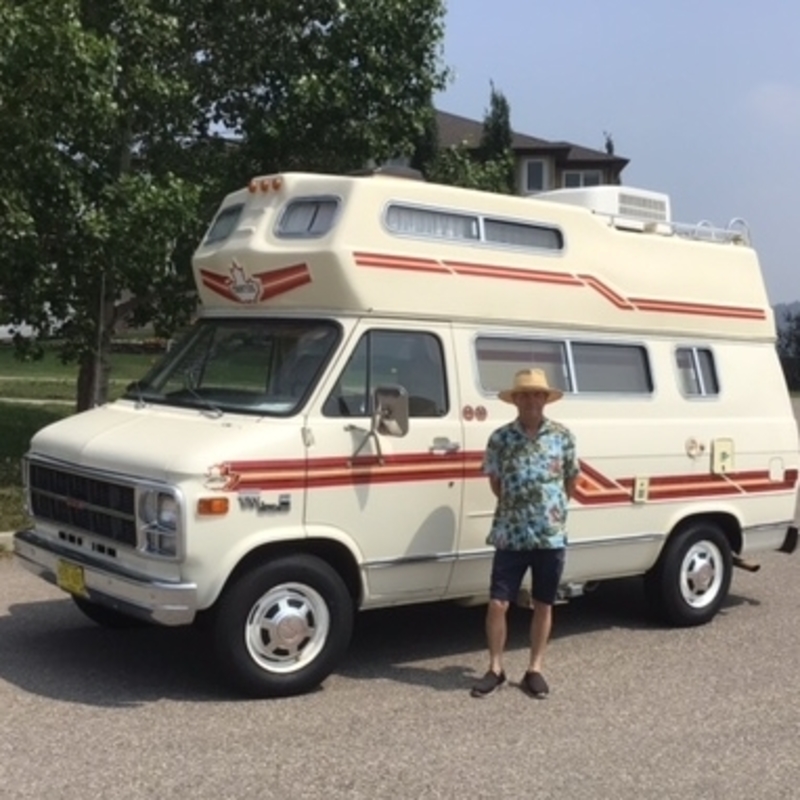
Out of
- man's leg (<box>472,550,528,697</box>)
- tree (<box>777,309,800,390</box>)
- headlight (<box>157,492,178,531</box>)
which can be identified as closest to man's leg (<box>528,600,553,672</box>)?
man's leg (<box>472,550,528,697</box>)

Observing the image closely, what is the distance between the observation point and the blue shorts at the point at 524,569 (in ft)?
21.2

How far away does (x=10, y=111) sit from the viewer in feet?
34.4

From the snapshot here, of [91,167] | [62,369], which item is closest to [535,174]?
[62,369]

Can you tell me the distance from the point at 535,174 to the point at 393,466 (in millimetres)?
54650

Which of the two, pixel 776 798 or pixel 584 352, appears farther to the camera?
pixel 584 352

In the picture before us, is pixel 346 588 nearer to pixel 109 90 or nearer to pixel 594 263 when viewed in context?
pixel 594 263

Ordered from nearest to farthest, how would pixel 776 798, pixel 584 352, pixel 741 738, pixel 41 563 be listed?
1. pixel 776 798
2. pixel 741 738
3. pixel 41 563
4. pixel 584 352

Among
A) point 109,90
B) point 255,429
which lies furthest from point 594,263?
point 109,90

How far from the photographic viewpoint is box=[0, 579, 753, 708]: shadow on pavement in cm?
630

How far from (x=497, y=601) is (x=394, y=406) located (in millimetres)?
1194

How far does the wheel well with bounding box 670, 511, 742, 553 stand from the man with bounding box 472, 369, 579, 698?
1.81 meters

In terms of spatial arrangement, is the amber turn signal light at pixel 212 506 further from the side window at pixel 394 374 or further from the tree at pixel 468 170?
the tree at pixel 468 170

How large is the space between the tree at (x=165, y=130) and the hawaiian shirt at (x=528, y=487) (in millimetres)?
5999

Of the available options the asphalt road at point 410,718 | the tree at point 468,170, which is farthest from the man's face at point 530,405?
the tree at point 468,170
